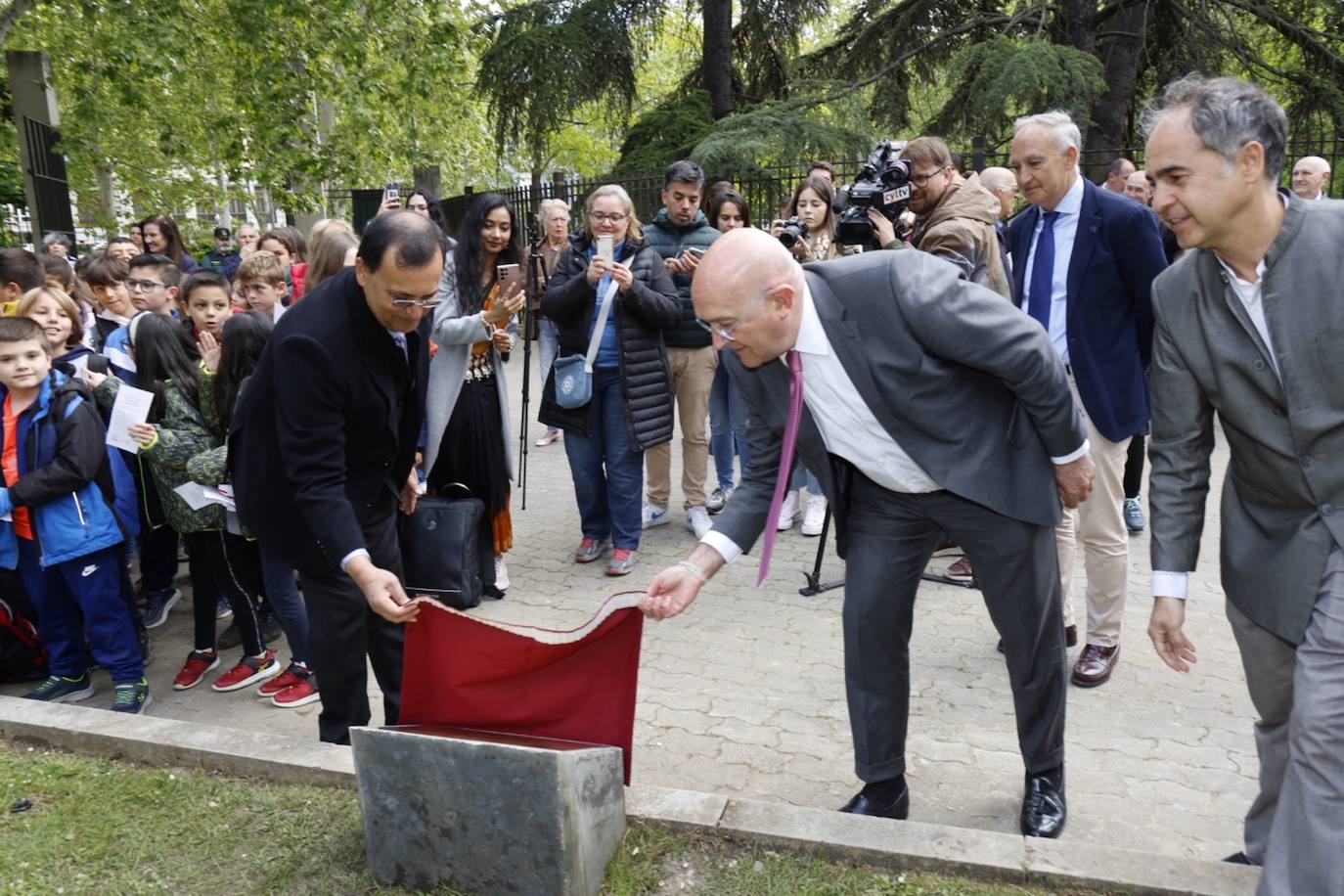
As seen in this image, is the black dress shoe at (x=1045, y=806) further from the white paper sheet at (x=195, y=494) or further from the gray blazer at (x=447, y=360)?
the white paper sheet at (x=195, y=494)

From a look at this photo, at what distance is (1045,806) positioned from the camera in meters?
3.41

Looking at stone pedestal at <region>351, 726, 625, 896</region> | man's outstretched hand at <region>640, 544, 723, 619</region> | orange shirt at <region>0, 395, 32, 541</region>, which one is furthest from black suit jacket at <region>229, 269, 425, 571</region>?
orange shirt at <region>0, 395, 32, 541</region>

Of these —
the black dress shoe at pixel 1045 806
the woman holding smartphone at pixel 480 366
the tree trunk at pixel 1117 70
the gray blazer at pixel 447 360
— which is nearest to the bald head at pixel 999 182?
the woman holding smartphone at pixel 480 366

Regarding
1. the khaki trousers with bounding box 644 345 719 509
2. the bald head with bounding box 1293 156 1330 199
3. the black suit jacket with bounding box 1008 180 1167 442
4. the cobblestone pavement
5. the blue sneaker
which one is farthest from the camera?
the bald head with bounding box 1293 156 1330 199

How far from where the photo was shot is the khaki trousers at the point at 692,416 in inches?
272

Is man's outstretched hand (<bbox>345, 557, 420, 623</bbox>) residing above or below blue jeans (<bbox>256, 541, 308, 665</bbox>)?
above

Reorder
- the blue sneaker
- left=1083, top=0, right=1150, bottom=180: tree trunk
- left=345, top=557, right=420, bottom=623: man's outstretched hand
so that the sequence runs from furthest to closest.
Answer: left=1083, top=0, right=1150, bottom=180: tree trunk → the blue sneaker → left=345, top=557, right=420, bottom=623: man's outstretched hand

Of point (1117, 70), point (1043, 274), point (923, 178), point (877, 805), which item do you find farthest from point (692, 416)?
point (1117, 70)

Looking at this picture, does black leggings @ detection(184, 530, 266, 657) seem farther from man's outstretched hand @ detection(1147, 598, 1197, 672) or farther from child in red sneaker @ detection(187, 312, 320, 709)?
man's outstretched hand @ detection(1147, 598, 1197, 672)

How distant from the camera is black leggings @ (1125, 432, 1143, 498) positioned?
6680mm

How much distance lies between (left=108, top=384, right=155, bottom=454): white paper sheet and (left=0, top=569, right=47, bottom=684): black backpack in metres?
0.91

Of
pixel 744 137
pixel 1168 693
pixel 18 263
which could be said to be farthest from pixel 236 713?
pixel 744 137

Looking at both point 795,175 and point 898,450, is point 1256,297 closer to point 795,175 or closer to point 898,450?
point 898,450

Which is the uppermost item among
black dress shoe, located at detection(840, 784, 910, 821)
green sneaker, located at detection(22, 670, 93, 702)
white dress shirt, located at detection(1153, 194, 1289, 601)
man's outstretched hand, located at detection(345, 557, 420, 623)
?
white dress shirt, located at detection(1153, 194, 1289, 601)
